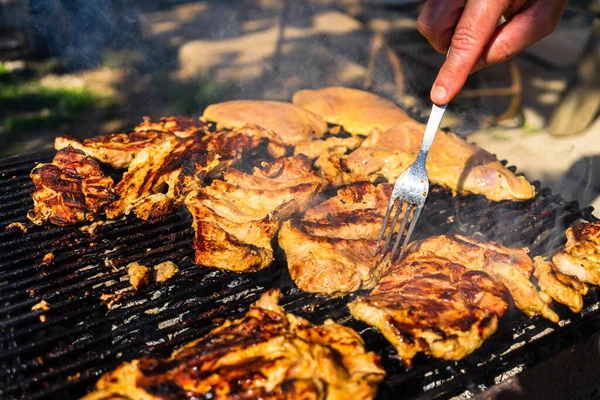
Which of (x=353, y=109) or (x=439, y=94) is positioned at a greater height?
(x=439, y=94)

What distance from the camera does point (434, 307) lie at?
118 inches

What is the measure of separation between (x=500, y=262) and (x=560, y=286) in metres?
0.40

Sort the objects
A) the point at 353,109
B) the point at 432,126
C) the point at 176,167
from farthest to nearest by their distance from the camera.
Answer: the point at 353,109, the point at 176,167, the point at 432,126

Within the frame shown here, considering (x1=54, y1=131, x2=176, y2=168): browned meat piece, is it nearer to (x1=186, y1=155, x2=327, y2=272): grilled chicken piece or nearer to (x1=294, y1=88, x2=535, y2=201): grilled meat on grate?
(x1=186, y1=155, x2=327, y2=272): grilled chicken piece

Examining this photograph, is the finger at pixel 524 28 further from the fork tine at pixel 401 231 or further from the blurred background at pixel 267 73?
the blurred background at pixel 267 73

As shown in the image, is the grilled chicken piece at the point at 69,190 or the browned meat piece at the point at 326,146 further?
the browned meat piece at the point at 326,146

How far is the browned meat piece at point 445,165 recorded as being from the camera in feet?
14.2

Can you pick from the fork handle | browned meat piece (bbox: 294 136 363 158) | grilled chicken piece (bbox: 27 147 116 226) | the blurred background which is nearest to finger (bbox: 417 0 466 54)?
the fork handle

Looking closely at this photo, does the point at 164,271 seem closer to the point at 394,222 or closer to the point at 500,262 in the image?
the point at 394,222

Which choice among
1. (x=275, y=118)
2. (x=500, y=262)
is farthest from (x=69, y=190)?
(x=500, y=262)

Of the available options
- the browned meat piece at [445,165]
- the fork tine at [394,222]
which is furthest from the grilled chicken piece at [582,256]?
the fork tine at [394,222]

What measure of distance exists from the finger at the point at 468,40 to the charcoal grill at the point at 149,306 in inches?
55.4

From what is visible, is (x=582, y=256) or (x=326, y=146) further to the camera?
(x=326, y=146)

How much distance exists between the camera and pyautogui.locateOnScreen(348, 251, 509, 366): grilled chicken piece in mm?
2781
